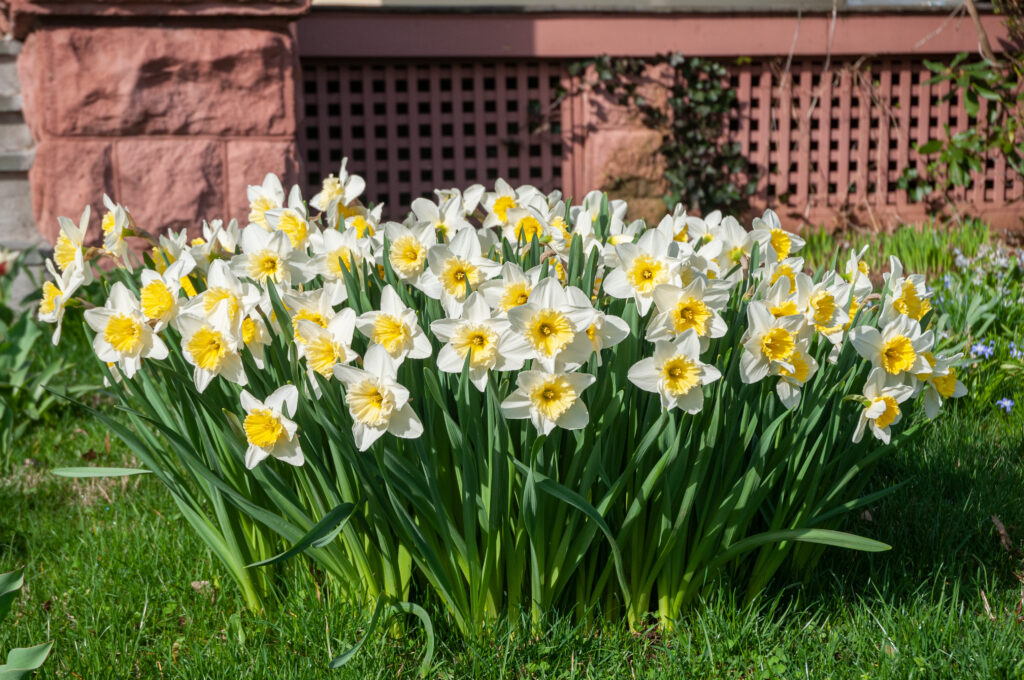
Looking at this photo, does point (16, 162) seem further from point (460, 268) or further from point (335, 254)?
point (460, 268)

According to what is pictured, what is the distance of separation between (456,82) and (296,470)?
11.9 ft

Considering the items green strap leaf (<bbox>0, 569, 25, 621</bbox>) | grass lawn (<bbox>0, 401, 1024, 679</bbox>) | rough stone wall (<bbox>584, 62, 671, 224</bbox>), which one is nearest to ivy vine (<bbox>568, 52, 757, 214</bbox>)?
rough stone wall (<bbox>584, 62, 671, 224</bbox>)

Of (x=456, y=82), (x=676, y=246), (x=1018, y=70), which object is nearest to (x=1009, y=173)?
(x=1018, y=70)

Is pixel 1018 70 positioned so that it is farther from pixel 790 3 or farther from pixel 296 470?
pixel 296 470

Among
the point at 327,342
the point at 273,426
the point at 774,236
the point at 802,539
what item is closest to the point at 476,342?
the point at 327,342

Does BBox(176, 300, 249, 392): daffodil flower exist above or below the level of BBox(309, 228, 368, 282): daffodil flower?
below

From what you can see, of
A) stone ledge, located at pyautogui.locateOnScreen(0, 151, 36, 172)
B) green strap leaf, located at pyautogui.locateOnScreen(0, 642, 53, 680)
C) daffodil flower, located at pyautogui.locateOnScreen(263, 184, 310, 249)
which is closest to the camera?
green strap leaf, located at pyautogui.locateOnScreen(0, 642, 53, 680)

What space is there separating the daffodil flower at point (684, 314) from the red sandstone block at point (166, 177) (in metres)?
3.06

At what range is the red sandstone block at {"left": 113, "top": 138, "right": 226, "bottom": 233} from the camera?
12.6 feet

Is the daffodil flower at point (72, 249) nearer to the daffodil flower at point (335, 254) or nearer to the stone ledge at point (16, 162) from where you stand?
the daffodil flower at point (335, 254)

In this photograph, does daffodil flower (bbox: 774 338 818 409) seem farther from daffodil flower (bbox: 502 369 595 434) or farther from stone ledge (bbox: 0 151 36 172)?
stone ledge (bbox: 0 151 36 172)

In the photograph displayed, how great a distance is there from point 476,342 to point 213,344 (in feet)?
1.43

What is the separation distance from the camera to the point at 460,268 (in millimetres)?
1426

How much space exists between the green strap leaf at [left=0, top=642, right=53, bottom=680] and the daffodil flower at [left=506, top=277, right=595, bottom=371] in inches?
29.2
